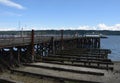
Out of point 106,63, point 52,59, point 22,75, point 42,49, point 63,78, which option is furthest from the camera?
point 42,49

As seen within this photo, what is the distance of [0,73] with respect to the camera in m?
20.2

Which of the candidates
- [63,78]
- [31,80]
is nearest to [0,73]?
[31,80]

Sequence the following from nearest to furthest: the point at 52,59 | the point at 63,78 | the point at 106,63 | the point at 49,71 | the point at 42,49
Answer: the point at 63,78 < the point at 49,71 < the point at 106,63 < the point at 52,59 < the point at 42,49

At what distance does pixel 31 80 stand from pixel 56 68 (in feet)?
14.3

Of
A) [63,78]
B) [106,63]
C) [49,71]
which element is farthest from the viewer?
[106,63]

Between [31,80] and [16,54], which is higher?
[16,54]

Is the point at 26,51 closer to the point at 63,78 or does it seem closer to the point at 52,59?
the point at 52,59

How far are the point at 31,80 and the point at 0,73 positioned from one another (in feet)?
12.1

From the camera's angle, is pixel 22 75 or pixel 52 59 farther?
pixel 52 59

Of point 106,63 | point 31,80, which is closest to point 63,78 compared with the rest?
point 31,80

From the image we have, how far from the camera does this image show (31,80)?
1777cm

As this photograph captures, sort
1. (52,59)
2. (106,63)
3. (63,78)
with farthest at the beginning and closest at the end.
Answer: (52,59) → (106,63) → (63,78)

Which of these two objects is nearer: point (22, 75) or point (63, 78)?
point (63, 78)

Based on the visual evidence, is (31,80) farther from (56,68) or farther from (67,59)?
(67,59)
